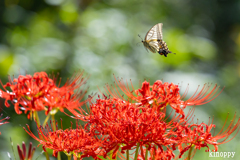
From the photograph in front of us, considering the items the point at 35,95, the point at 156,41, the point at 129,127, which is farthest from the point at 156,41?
the point at 129,127

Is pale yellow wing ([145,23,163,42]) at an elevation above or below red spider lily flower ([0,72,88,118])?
above

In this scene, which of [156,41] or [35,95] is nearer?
[35,95]

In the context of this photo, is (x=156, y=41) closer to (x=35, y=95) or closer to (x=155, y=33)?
(x=155, y=33)

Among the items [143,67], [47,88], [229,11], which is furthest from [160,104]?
[229,11]

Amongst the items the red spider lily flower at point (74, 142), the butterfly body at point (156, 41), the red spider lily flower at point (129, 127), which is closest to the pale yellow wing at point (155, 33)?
the butterfly body at point (156, 41)

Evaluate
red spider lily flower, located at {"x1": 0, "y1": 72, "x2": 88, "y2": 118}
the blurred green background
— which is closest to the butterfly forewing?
A: red spider lily flower, located at {"x1": 0, "y1": 72, "x2": 88, "y2": 118}

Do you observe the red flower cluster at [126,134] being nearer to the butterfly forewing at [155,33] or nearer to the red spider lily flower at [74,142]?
the red spider lily flower at [74,142]

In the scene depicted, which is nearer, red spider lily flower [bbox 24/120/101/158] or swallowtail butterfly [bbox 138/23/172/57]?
red spider lily flower [bbox 24/120/101/158]

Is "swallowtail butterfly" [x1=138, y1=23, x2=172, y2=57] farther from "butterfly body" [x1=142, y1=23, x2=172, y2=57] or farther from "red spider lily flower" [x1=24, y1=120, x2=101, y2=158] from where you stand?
"red spider lily flower" [x1=24, y1=120, x2=101, y2=158]

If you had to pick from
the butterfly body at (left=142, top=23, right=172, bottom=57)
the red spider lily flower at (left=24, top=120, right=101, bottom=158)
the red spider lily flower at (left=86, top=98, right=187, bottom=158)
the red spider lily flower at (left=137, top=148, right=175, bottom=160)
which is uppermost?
the butterfly body at (left=142, top=23, right=172, bottom=57)
